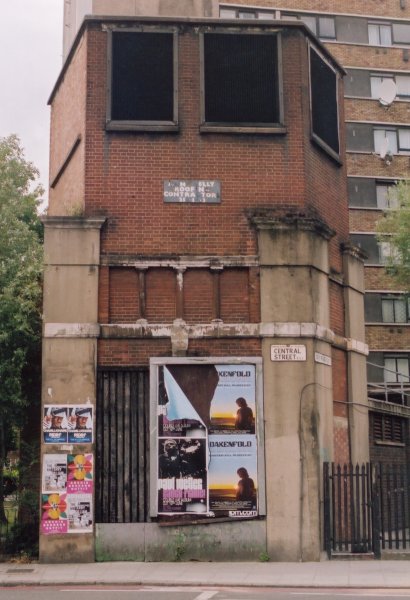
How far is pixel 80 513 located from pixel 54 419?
190 centimetres

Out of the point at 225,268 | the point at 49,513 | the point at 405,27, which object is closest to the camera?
the point at 49,513

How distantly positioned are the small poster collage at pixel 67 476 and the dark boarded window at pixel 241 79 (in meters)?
6.97

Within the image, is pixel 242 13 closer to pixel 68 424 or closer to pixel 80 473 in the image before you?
pixel 68 424

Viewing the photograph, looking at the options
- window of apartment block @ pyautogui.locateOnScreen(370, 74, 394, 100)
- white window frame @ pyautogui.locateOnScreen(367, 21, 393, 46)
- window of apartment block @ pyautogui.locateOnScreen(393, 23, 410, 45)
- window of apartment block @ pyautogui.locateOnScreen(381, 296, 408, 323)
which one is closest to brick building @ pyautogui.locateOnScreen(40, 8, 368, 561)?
window of apartment block @ pyautogui.locateOnScreen(381, 296, 408, 323)

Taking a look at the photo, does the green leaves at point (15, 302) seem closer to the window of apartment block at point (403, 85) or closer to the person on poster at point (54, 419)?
the person on poster at point (54, 419)

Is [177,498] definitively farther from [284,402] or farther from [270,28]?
[270,28]

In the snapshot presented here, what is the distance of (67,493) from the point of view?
53.8ft

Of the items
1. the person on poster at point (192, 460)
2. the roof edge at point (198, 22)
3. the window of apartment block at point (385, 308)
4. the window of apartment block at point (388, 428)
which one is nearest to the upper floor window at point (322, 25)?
the window of apartment block at point (385, 308)

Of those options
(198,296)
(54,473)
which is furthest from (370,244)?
(54,473)

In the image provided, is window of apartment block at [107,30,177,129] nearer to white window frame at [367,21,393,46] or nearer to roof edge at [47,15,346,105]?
roof edge at [47,15,346,105]

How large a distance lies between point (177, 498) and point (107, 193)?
6.50 metres

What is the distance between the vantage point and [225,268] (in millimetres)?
17500

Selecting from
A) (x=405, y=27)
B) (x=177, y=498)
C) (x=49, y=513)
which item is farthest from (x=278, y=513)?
(x=405, y=27)

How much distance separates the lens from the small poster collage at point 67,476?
53.5ft
